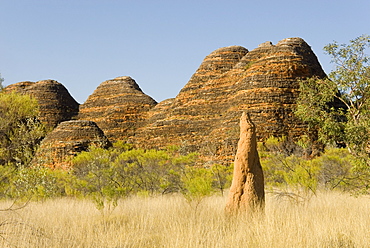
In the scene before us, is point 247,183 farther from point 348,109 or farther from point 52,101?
point 52,101

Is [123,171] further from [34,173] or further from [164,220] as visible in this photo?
[164,220]

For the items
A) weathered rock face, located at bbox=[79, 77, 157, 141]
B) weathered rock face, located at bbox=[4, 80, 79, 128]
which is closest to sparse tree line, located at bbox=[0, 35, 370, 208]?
weathered rock face, located at bbox=[79, 77, 157, 141]

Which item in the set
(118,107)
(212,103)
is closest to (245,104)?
(212,103)

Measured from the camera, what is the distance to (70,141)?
29922mm

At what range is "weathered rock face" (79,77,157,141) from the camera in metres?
47.8

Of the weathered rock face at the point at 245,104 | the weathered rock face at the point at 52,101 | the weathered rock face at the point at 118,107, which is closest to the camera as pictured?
the weathered rock face at the point at 245,104

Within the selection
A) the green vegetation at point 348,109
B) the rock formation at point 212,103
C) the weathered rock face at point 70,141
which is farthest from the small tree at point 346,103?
the weathered rock face at point 70,141

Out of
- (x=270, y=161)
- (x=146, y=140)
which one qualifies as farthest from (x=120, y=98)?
(x=270, y=161)

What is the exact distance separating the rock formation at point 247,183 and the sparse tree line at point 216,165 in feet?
6.87

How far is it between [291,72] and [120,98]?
28.1m

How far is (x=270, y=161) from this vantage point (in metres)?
18.6

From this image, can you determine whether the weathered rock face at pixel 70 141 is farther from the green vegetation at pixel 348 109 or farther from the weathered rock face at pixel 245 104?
the green vegetation at pixel 348 109

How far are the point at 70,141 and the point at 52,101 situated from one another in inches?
815

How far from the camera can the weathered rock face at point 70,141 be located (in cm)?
2941
